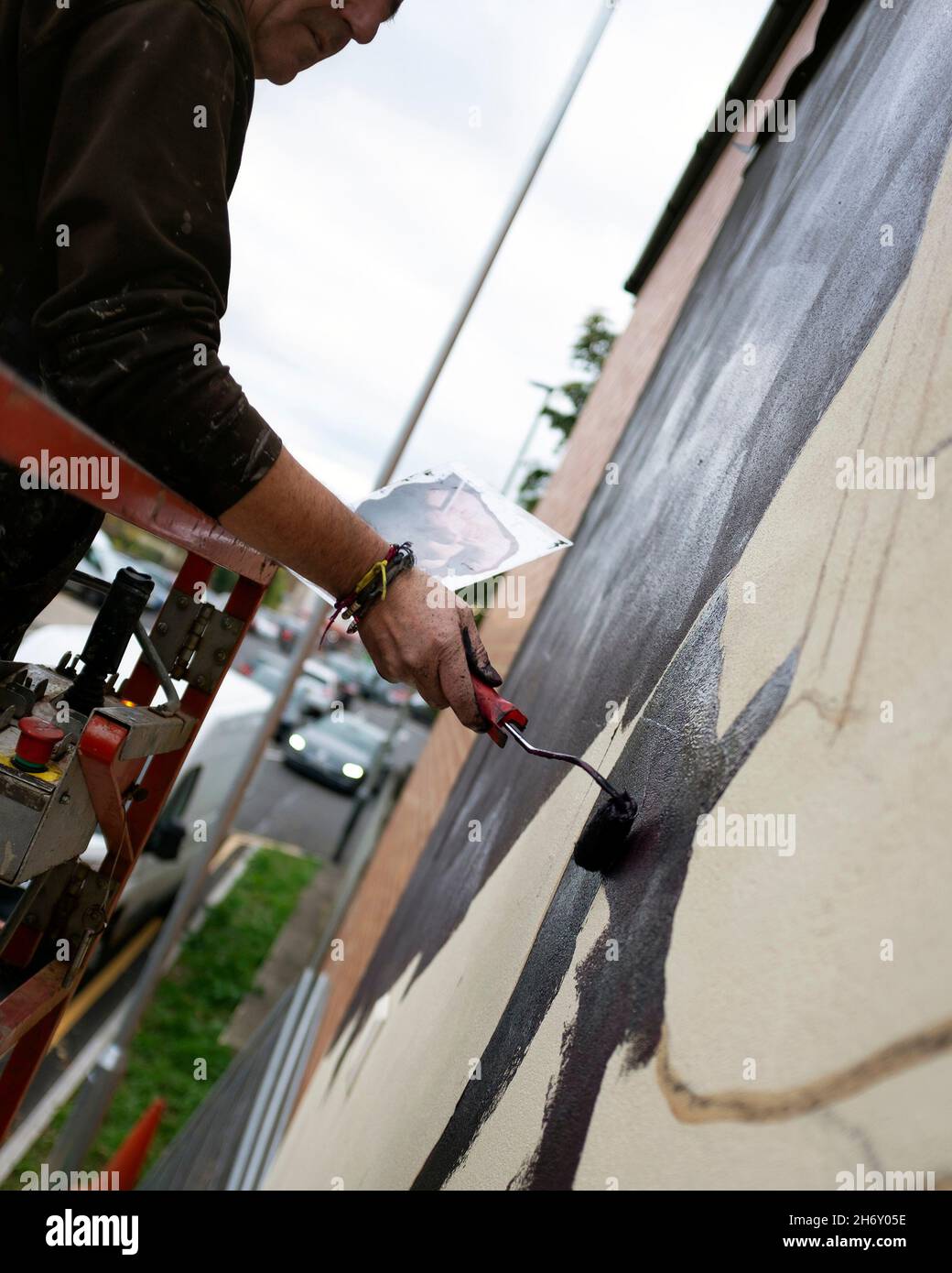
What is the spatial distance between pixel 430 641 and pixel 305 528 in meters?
0.29

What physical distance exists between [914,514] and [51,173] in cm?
123

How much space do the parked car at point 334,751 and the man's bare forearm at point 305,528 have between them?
63.8ft

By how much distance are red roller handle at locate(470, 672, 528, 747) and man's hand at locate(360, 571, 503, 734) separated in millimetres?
11

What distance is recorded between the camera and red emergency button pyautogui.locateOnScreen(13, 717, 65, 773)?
165 centimetres

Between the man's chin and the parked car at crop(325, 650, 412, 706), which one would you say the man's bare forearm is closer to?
the man's chin

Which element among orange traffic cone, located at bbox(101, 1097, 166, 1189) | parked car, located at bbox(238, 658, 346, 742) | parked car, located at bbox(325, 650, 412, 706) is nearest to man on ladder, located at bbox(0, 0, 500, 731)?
orange traffic cone, located at bbox(101, 1097, 166, 1189)

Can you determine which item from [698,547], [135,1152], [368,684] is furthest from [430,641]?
[368,684]

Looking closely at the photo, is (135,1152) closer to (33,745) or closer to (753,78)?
(33,745)

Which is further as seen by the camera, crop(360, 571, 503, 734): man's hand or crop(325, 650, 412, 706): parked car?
crop(325, 650, 412, 706): parked car

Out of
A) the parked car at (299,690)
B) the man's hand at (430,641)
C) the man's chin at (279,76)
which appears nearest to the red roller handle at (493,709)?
the man's hand at (430,641)

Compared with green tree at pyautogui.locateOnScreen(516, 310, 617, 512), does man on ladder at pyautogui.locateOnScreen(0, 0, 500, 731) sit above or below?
below

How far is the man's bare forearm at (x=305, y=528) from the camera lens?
1.60 m
